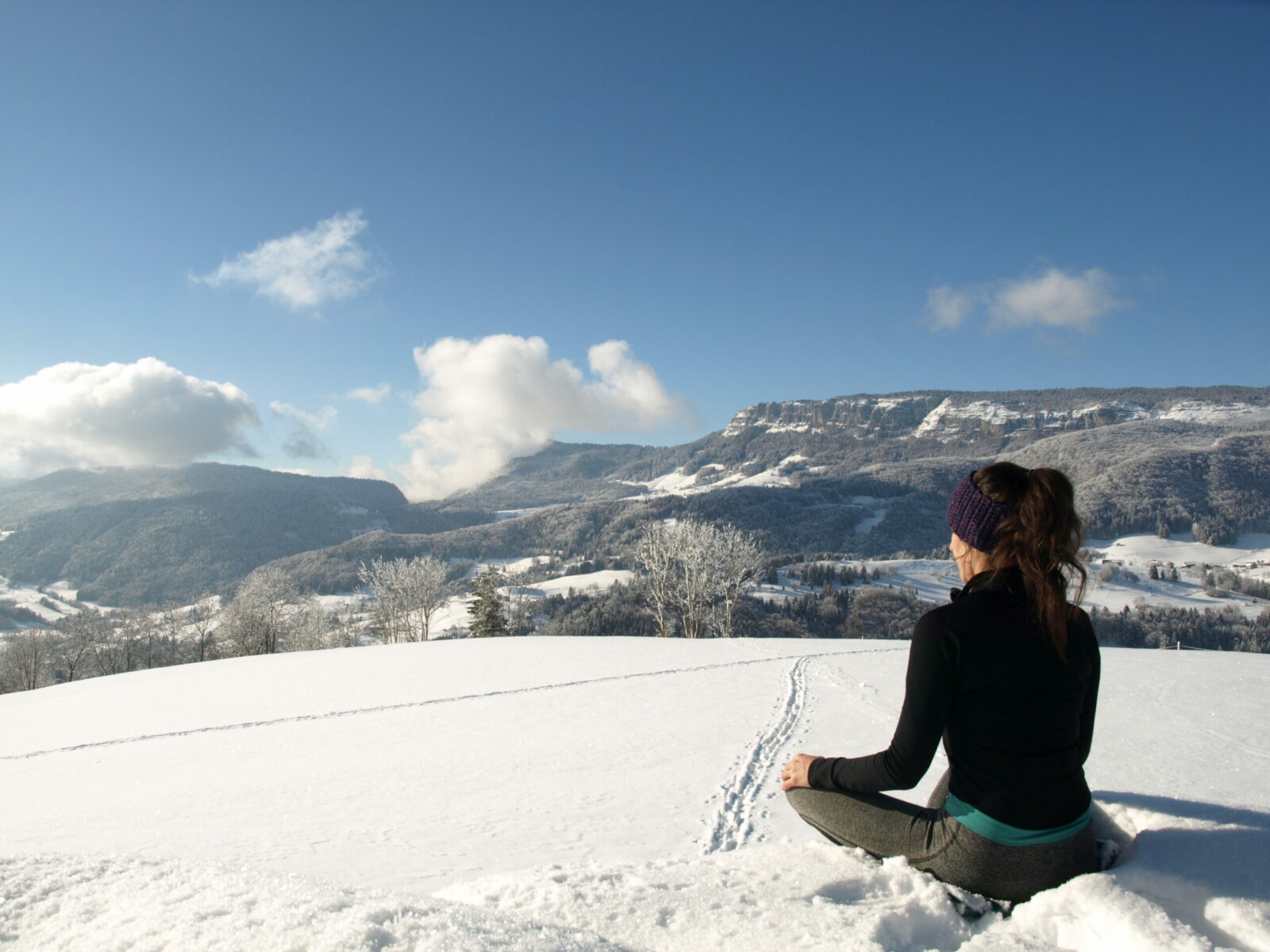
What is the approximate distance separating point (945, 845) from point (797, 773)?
76 cm

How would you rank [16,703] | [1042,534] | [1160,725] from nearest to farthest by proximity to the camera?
[1042,534] < [1160,725] < [16,703]

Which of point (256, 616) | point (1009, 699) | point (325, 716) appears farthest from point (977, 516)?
point (256, 616)

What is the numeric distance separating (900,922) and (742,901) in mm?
703

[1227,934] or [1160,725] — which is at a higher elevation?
[1227,934]

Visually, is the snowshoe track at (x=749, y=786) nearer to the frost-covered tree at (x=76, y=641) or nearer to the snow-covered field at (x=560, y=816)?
the snow-covered field at (x=560, y=816)

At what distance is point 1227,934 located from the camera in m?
2.35

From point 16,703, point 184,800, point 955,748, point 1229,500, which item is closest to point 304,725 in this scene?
point 184,800

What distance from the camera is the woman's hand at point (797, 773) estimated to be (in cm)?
335

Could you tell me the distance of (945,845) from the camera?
9.41 ft

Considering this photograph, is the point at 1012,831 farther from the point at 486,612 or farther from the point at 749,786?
the point at 486,612

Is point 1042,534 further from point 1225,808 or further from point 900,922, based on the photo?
point 1225,808

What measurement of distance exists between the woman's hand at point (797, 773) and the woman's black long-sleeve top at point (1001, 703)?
690mm

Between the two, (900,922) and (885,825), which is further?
(885,825)

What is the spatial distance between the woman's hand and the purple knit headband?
1409mm
